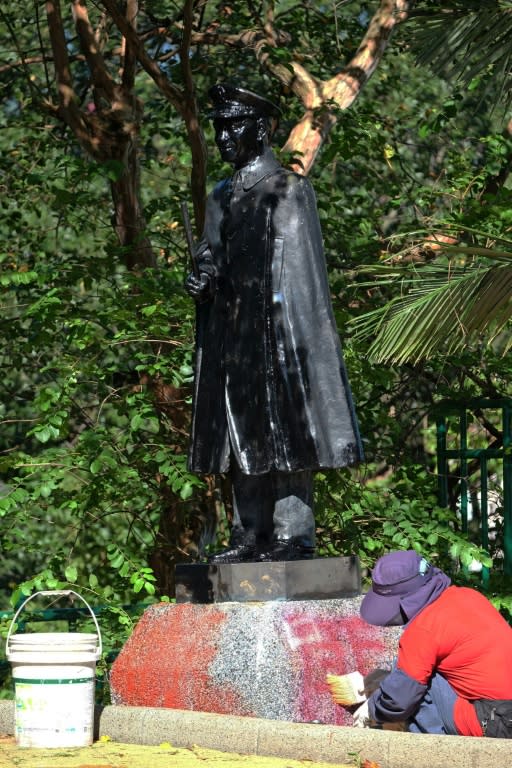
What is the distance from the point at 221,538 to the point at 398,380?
1.95 m

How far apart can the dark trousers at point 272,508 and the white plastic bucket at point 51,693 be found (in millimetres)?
1066

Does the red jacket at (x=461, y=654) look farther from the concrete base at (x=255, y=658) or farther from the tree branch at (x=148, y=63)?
the tree branch at (x=148, y=63)

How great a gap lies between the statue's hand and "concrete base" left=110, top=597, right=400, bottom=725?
4.56ft

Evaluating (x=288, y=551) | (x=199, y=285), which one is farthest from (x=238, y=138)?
(x=288, y=551)

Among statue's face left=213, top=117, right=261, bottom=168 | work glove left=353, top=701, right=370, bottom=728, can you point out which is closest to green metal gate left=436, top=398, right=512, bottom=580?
statue's face left=213, top=117, right=261, bottom=168

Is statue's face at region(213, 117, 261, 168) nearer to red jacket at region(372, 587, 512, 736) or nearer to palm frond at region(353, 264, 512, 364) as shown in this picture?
palm frond at region(353, 264, 512, 364)

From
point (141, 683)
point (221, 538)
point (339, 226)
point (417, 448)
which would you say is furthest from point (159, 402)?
point (141, 683)

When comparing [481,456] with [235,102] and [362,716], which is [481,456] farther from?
[362,716]

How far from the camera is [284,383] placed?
5.85 metres

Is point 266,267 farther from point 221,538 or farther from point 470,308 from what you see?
point 221,538

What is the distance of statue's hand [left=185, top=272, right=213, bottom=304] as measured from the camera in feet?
19.7

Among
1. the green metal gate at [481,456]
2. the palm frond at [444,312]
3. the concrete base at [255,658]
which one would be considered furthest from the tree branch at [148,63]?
the concrete base at [255,658]

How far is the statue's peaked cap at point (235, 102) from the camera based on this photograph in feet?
19.6

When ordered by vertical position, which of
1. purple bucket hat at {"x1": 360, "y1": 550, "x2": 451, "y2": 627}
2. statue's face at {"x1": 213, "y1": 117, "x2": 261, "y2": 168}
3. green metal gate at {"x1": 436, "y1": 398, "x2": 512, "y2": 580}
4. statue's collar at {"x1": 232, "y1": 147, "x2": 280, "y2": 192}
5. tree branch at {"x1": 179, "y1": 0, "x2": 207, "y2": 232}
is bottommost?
purple bucket hat at {"x1": 360, "y1": 550, "x2": 451, "y2": 627}
